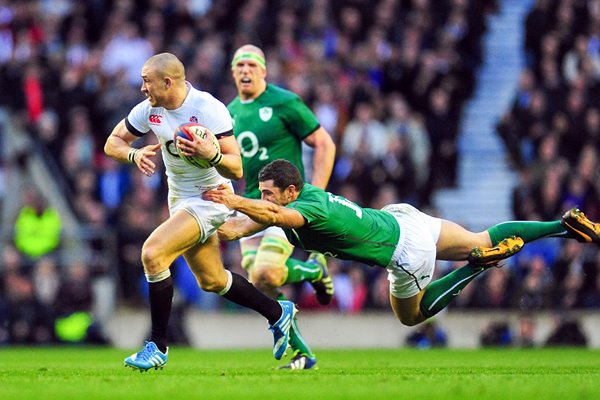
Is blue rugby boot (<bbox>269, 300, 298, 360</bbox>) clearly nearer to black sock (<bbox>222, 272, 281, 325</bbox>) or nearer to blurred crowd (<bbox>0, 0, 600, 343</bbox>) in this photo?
black sock (<bbox>222, 272, 281, 325</bbox>)

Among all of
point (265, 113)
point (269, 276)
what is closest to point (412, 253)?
point (269, 276)

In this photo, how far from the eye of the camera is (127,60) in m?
22.9

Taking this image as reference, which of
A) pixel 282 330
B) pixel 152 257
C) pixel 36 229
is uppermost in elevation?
pixel 152 257

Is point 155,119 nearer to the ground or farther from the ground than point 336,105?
farther from the ground

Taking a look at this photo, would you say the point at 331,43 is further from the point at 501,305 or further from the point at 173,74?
the point at 173,74

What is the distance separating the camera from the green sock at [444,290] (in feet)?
37.6

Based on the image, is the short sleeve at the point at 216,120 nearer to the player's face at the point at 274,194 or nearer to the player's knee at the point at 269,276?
the player's face at the point at 274,194

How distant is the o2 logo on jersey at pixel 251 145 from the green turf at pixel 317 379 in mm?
2117

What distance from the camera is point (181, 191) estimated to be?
1126cm

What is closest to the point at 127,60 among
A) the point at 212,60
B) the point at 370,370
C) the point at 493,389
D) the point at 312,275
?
the point at 212,60

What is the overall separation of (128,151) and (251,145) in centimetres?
232

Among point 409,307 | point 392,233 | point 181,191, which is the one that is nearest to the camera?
point 392,233

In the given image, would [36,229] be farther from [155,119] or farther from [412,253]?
[412,253]

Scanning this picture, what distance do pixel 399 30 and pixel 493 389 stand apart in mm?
16013
